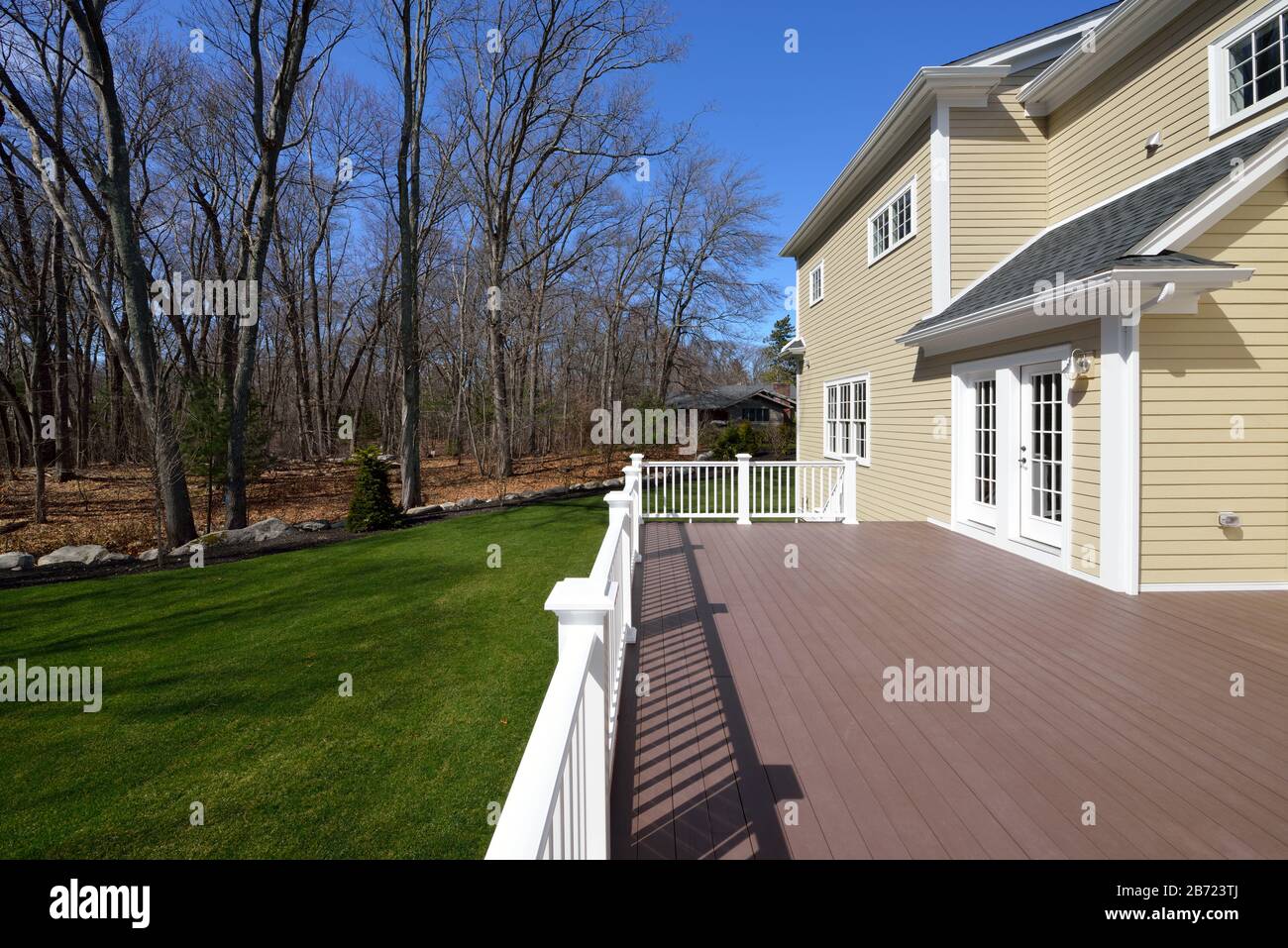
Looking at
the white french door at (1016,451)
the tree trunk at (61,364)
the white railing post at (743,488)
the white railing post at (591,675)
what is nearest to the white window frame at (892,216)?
the white french door at (1016,451)

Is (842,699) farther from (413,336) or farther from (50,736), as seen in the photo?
(413,336)

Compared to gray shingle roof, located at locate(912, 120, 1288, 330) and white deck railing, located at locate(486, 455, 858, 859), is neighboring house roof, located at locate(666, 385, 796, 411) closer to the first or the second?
gray shingle roof, located at locate(912, 120, 1288, 330)

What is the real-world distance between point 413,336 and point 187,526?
5391 mm

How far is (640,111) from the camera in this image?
17.5 m

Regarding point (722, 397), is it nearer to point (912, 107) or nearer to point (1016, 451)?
point (912, 107)

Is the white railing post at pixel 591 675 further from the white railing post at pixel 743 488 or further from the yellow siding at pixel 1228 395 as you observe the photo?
the white railing post at pixel 743 488

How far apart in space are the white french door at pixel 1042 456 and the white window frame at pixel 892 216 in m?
3.19

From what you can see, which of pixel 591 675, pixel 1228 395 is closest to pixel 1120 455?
pixel 1228 395

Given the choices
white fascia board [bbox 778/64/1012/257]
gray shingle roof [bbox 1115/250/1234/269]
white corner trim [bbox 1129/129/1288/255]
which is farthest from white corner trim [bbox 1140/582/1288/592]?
white fascia board [bbox 778/64/1012/257]

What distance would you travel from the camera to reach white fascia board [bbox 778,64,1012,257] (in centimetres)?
756

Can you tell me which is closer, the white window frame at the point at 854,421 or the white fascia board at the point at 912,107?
the white fascia board at the point at 912,107

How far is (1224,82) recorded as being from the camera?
5750 millimetres

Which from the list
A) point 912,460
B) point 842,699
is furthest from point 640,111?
point 842,699

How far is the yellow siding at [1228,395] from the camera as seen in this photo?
16.3ft
